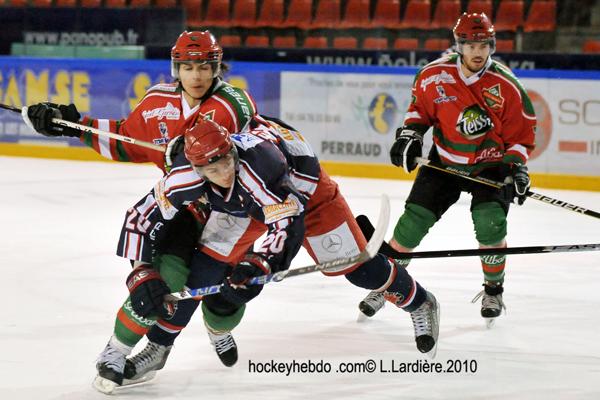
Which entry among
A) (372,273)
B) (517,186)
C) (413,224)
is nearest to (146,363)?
(372,273)

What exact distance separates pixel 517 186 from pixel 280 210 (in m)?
1.33

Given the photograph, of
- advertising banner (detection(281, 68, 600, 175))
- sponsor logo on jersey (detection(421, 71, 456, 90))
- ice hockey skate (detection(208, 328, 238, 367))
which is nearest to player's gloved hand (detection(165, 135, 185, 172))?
ice hockey skate (detection(208, 328, 238, 367))

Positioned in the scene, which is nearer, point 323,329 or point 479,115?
point 323,329

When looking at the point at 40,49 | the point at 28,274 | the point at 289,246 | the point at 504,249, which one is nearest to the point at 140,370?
the point at 289,246

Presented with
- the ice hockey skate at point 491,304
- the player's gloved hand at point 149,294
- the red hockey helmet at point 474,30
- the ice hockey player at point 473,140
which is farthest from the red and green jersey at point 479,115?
the player's gloved hand at point 149,294

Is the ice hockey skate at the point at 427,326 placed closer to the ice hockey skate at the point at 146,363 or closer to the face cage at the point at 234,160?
the ice hockey skate at the point at 146,363

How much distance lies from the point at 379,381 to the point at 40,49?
6718mm

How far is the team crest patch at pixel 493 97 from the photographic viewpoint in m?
4.27

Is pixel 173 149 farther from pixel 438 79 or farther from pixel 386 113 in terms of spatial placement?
pixel 386 113

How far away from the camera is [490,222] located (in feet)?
13.8

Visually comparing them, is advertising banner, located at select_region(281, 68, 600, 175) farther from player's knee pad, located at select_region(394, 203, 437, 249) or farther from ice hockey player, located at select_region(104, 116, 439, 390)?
ice hockey player, located at select_region(104, 116, 439, 390)

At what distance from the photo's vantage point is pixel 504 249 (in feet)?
12.2

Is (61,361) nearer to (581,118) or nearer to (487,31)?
(487,31)

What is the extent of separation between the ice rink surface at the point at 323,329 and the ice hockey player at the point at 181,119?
26 cm
